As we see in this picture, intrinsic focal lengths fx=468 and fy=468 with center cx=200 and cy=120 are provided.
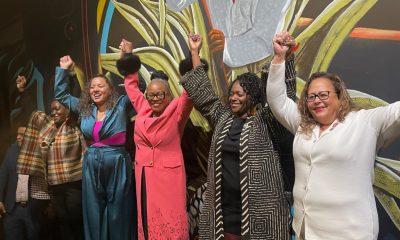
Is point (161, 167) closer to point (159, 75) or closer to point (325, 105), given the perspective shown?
point (159, 75)

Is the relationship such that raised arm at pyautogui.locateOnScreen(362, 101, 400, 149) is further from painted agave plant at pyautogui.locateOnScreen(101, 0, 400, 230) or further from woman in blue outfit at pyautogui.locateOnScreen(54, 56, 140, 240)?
woman in blue outfit at pyautogui.locateOnScreen(54, 56, 140, 240)

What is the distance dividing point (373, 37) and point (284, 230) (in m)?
1.05

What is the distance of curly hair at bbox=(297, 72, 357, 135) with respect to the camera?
2.00 meters

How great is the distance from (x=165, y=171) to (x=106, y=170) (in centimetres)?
47

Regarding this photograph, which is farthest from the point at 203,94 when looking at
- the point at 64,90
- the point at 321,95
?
the point at 64,90

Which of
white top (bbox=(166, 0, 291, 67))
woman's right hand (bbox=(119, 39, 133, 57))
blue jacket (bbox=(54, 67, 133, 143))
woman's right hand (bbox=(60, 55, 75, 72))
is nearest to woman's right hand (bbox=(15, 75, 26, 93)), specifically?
woman's right hand (bbox=(60, 55, 75, 72))

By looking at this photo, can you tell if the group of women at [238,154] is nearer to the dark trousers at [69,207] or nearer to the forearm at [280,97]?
the forearm at [280,97]

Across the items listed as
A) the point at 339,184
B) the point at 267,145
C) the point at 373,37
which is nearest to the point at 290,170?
the point at 267,145

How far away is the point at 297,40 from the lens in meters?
2.58

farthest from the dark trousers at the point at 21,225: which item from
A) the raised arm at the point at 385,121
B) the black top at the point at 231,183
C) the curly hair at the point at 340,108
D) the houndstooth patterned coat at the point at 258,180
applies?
the raised arm at the point at 385,121

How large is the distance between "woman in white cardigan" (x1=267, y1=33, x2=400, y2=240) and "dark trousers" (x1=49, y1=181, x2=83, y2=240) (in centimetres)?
177

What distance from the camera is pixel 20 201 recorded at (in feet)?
12.1

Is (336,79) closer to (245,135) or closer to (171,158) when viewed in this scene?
(245,135)

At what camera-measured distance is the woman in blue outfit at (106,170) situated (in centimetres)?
297
